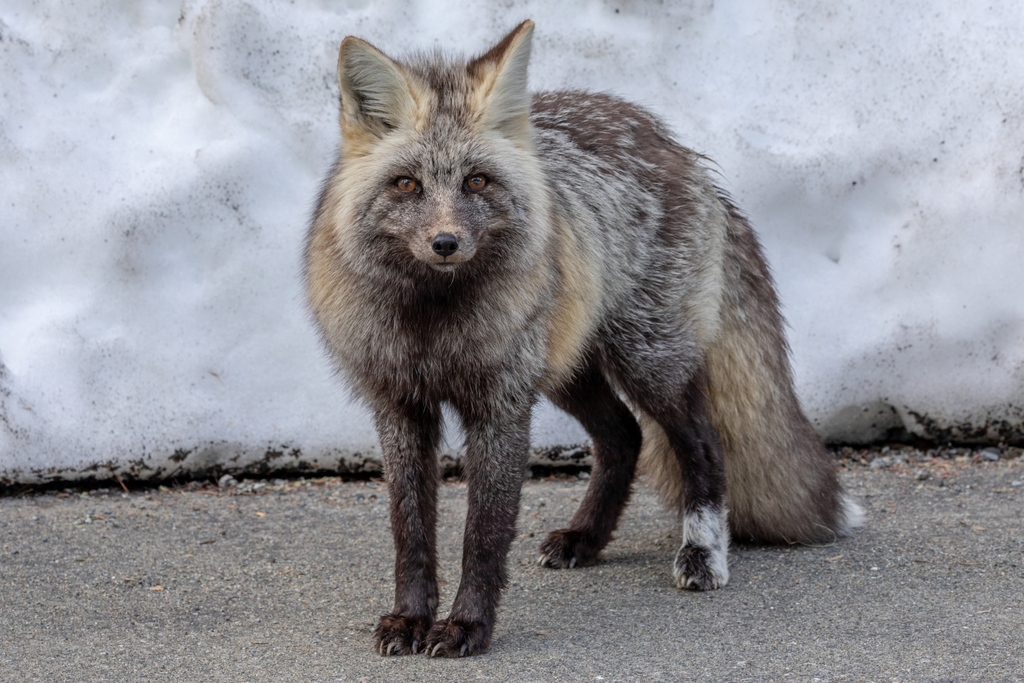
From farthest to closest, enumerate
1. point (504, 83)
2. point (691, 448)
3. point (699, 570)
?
point (691, 448), point (699, 570), point (504, 83)

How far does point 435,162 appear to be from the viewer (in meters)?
3.62

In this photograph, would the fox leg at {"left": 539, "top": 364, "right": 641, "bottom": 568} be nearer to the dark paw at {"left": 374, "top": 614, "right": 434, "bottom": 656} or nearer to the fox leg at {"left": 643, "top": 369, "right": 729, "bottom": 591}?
the fox leg at {"left": 643, "top": 369, "right": 729, "bottom": 591}

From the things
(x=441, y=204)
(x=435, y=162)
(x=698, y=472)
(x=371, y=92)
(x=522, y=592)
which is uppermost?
(x=371, y=92)

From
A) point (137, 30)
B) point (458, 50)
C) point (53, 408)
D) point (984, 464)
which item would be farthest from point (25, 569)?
point (984, 464)

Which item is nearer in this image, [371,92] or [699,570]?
[371,92]

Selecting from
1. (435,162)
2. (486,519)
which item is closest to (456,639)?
(486,519)

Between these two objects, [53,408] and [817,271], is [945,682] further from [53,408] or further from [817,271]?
[53,408]

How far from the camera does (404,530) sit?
3.96 meters

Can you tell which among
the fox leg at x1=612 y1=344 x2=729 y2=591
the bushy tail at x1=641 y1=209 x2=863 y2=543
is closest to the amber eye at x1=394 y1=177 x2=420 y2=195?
the fox leg at x1=612 y1=344 x2=729 y2=591

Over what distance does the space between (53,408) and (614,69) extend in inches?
150

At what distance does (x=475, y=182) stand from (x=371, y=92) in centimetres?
50

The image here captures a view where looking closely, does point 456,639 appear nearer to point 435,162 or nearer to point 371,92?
point 435,162

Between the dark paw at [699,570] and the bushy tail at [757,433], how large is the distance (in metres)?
0.43

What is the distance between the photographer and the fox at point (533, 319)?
3.71 meters
